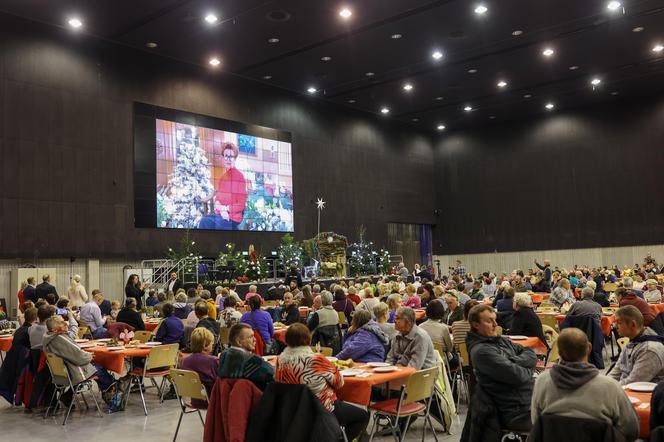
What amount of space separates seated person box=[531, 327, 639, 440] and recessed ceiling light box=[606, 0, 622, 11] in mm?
16012

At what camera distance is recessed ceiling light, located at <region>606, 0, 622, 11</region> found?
16453 mm

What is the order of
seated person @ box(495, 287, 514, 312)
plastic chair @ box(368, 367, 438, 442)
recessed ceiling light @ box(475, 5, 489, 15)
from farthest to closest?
recessed ceiling light @ box(475, 5, 489, 15) < seated person @ box(495, 287, 514, 312) < plastic chair @ box(368, 367, 438, 442)

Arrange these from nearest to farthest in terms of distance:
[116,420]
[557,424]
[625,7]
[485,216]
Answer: [557,424] → [116,420] → [625,7] → [485,216]

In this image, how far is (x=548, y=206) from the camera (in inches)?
1093

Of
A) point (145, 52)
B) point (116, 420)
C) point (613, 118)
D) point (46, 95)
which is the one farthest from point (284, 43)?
point (613, 118)

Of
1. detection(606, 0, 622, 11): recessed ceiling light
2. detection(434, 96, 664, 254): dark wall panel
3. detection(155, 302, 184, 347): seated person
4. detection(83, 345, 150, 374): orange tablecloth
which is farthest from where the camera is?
detection(434, 96, 664, 254): dark wall panel

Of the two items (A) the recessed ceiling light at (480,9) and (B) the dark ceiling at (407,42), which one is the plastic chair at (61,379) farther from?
(A) the recessed ceiling light at (480,9)

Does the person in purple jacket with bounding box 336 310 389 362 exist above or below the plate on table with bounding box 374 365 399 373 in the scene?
above

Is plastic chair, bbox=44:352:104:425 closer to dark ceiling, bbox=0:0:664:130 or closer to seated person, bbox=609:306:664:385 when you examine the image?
seated person, bbox=609:306:664:385

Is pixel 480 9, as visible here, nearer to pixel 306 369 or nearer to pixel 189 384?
pixel 189 384

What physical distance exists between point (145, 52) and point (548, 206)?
18510 mm

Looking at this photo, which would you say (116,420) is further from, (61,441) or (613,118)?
(613,118)

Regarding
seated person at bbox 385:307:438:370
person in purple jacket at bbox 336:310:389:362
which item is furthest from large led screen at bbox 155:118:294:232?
seated person at bbox 385:307:438:370

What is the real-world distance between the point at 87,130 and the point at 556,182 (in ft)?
65.5
